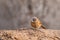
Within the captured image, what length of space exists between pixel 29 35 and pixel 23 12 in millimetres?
2351

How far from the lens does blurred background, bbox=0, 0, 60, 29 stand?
5125mm

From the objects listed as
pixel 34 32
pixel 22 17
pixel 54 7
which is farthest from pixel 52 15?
pixel 34 32

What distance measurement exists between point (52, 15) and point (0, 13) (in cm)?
120

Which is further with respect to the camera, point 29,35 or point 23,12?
point 23,12

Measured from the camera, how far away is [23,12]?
5.19m

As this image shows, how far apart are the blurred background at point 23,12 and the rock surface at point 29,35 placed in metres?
2.11

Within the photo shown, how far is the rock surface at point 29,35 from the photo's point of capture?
108 inches

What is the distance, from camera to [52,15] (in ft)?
17.5

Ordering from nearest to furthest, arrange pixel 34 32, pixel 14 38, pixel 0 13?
pixel 14 38
pixel 34 32
pixel 0 13

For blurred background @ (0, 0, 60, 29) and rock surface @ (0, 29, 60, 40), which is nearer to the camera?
rock surface @ (0, 29, 60, 40)

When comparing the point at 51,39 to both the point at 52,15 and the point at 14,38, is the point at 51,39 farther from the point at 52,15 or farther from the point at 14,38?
the point at 52,15

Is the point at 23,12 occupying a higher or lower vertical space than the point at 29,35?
higher

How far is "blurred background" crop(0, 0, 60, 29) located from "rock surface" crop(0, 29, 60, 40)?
6.92 feet

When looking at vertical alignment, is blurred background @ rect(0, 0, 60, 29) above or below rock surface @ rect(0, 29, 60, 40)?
above
